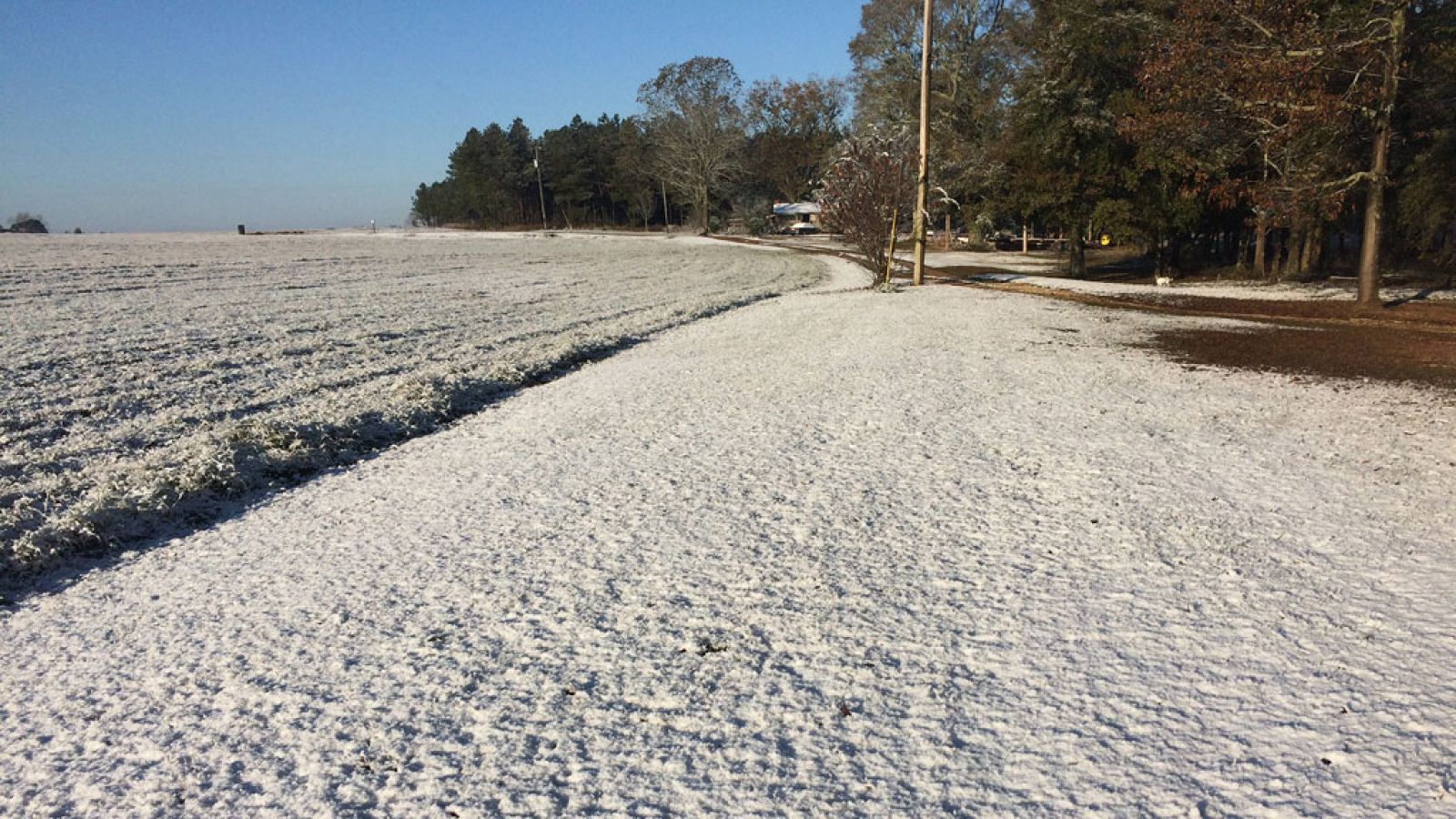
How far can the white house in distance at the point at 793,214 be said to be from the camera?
73.8 meters

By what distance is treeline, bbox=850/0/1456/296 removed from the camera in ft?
44.1

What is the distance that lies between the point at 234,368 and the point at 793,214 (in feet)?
238

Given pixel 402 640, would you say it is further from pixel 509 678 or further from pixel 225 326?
pixel 225 326

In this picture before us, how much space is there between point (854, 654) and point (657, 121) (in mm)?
68061

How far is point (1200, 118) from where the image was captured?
15.9 metres

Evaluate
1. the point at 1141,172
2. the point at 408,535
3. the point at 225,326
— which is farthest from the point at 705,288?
the point at 408,535

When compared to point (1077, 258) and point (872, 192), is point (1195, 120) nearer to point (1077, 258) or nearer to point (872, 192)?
point (872, 192)

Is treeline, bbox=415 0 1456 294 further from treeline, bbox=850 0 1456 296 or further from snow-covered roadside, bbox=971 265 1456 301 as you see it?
snow-covered roadside, bbox=971 265 1456 301

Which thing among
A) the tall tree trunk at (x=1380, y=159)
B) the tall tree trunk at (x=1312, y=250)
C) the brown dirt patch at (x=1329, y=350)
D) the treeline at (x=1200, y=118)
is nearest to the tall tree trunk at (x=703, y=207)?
the treeline at (x=1200, y=118)

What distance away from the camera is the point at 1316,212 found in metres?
19.7

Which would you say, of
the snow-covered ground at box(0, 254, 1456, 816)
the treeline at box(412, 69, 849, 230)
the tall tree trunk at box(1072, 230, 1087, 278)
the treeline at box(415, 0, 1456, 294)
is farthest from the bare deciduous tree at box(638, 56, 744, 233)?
the snow-covered ground at box(0, 254, 1456, 816)

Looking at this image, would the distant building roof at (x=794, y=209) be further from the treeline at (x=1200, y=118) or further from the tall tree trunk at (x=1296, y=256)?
the tall tree trunk at (x=1296, y=256)

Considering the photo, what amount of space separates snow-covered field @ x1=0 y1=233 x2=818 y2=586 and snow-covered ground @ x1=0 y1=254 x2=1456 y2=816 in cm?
67

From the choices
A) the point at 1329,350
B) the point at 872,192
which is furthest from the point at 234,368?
the point at 872,192
